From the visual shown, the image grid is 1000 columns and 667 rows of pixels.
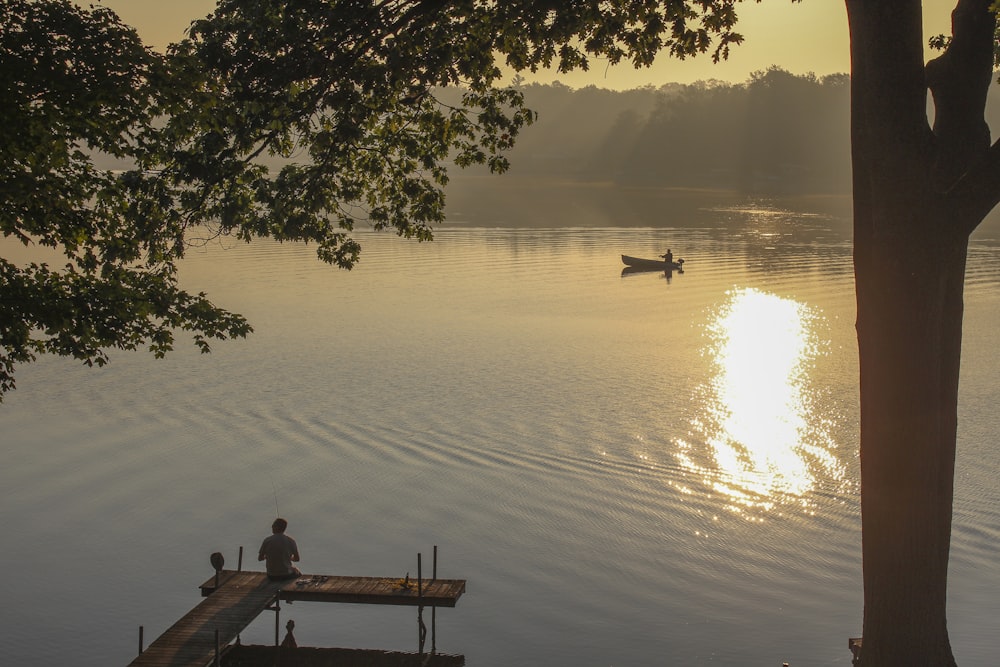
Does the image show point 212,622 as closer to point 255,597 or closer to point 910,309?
point 255,597

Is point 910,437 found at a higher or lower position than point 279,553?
higher

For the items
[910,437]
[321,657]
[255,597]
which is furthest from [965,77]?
[255,597]

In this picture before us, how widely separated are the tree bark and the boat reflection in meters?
11.7

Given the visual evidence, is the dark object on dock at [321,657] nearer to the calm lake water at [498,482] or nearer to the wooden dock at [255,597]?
the wooden dock at [255,597]

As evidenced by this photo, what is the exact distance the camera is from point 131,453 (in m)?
24.7

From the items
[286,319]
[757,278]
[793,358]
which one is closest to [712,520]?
[793,358]

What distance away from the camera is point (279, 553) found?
15.5 m

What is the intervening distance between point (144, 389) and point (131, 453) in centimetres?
654

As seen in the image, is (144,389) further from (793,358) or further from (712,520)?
(793,358)

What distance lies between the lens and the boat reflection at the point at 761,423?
892 inches

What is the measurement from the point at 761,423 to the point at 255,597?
1661cm

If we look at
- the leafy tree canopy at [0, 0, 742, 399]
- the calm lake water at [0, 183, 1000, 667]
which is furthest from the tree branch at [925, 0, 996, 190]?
the calm lake water at [0, 183, 1000, 667]

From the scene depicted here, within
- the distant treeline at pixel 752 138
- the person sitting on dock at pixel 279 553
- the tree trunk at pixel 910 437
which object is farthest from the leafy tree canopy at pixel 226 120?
the distant treeline at pixel 752 138

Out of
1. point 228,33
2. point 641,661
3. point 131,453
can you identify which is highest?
point 228,33
